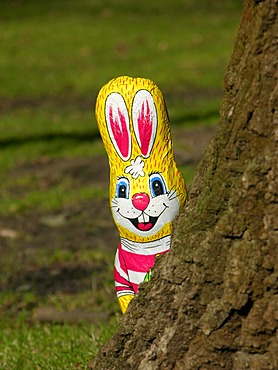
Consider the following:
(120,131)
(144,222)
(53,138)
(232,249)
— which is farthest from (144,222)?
(53,138)

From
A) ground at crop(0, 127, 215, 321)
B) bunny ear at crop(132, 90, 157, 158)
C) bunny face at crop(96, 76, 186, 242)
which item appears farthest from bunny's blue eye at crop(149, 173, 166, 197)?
ground at crop(0, 127, 215, 321)

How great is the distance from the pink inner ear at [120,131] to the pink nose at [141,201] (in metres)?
0.15

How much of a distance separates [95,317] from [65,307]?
15.9 inches

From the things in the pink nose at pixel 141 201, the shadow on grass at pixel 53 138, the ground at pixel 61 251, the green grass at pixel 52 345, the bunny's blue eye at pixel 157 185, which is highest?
the bunny's blue eye at pixel 157 185

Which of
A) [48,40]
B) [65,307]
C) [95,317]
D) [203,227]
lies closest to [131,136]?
[203,227]

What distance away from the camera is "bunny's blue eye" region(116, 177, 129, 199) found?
3.29m

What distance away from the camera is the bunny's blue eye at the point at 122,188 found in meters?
3.29

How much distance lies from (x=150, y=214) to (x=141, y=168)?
17 centimetres

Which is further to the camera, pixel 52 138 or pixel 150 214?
pixel 52 138

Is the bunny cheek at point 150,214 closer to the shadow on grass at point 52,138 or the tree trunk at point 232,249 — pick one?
the tree trunk at point 232,249

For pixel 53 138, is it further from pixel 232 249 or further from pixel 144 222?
pixel 232 249

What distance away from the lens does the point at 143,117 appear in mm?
3256

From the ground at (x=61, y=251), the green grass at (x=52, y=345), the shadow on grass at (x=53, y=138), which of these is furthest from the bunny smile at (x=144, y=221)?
the shadow on grass at (x=53, y=138)

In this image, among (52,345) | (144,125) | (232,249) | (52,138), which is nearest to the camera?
(232,249)
